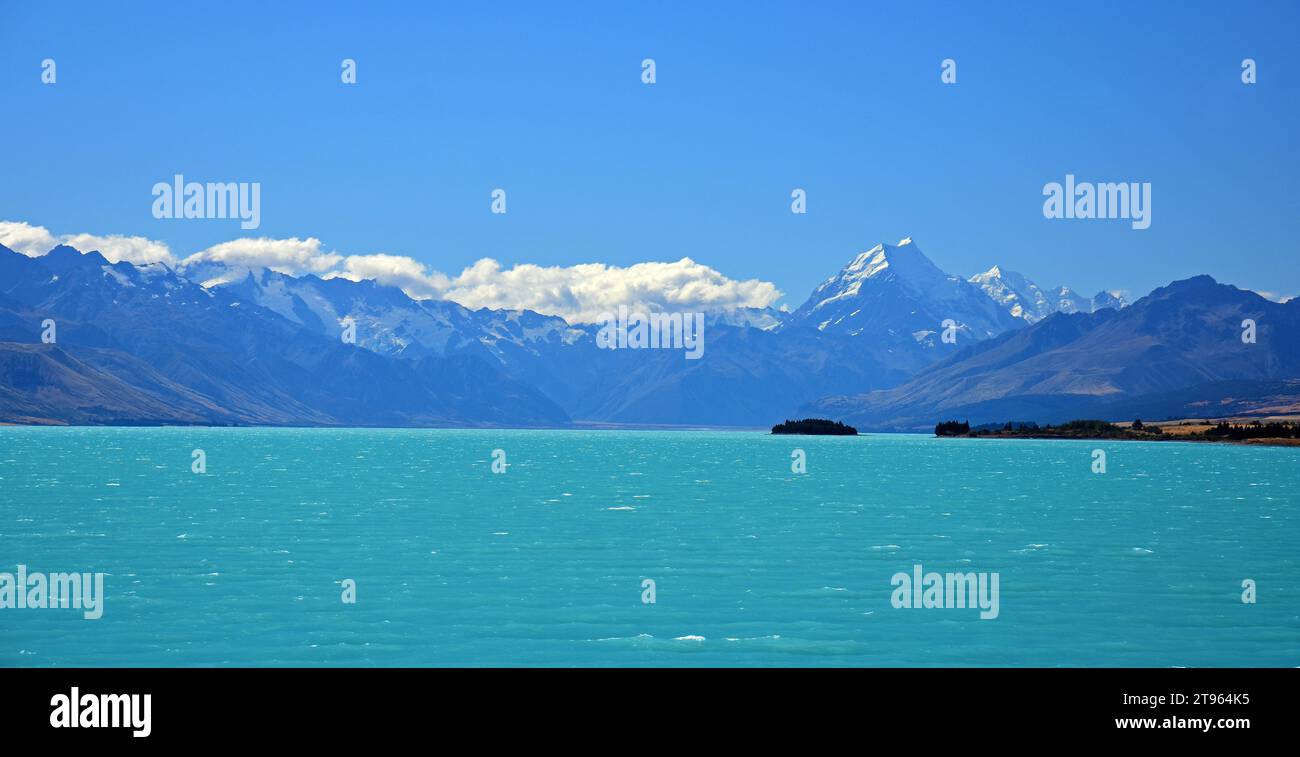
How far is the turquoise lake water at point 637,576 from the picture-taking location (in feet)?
135

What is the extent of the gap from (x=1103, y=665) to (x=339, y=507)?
73861 millimetres

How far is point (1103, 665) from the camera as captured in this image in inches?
1511

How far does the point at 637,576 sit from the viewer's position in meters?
59.3

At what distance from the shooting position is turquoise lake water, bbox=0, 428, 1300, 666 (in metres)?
41.0
